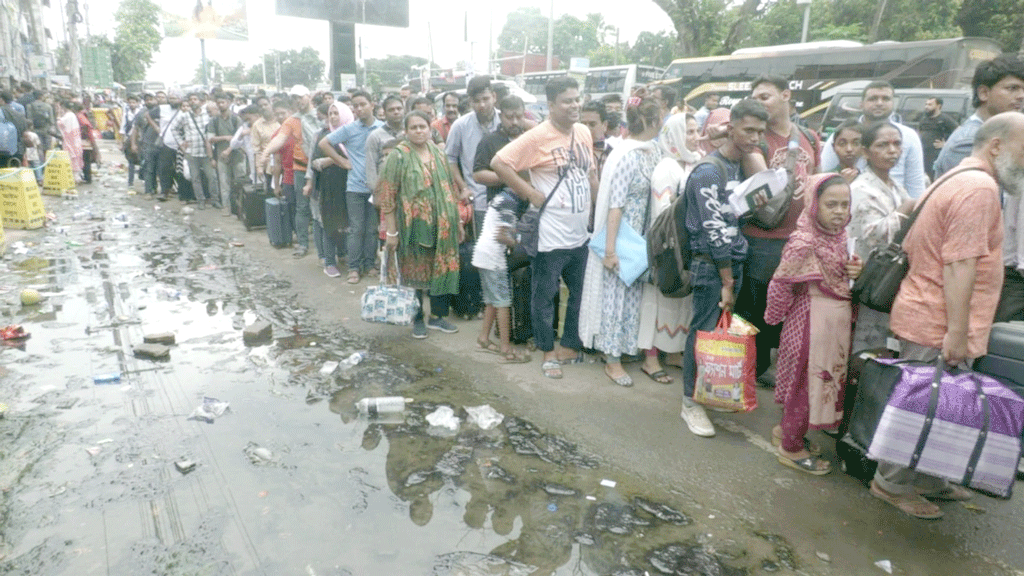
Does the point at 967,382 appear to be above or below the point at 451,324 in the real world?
above

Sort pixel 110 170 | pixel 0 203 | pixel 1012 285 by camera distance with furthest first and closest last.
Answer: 1. pixel 110 170
2. pixel 0 203
3. pixel 1012 285

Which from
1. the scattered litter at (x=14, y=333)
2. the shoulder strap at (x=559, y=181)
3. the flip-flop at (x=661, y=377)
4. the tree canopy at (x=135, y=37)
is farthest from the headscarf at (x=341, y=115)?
the tree canopy at (x=135, y=37)

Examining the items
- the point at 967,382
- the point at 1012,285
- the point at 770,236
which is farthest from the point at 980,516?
the point at 770,236

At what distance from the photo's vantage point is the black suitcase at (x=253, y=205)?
9.69 m

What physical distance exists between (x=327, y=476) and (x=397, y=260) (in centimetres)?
219

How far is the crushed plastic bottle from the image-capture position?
4.72m

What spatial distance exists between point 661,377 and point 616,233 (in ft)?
3.49

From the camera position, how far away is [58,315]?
5.85m

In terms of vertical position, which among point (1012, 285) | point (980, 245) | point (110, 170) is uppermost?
point (980, 245)

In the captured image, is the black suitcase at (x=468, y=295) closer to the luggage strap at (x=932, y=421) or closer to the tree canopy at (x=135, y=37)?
the luggage strap at (x=932, y=421)

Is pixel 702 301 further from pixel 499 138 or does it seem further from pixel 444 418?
pixel 499 138

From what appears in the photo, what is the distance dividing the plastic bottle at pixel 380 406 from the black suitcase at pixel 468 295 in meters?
1.85

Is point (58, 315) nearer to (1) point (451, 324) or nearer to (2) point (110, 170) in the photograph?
(1) point (451, 324)

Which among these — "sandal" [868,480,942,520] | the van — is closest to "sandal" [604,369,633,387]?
"sandal" [868,480,942,520]
